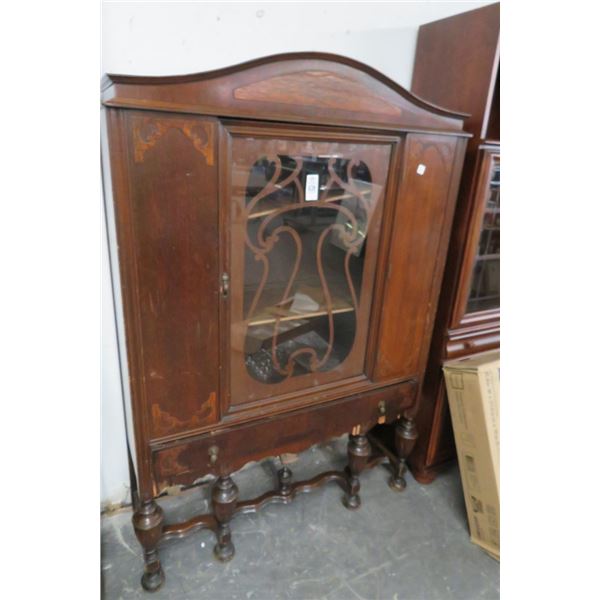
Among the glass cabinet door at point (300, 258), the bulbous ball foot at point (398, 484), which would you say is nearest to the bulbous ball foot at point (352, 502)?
the bulbous ball foot at point (398, 484)

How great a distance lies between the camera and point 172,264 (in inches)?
33.4

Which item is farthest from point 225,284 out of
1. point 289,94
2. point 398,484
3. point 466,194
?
point 398,484

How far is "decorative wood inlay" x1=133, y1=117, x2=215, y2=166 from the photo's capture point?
0.75 meters

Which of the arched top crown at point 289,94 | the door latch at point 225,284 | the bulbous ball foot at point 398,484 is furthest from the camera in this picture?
the bulbous ball foot at point 398,484

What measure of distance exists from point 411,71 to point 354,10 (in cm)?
27

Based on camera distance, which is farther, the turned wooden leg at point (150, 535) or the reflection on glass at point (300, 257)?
the turned wooden leg at point (150, 535)

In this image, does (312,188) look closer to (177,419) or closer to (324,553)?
(177,419)

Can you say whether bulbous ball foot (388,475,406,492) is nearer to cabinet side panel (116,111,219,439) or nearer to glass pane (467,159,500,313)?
glass pane (467,159,500,313)

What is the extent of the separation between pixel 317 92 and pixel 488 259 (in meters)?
0.80

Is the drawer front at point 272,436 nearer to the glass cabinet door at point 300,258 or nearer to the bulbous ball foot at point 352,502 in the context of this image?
the glass cabinet door at point 300,258

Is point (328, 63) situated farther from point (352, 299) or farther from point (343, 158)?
point (352, 299)

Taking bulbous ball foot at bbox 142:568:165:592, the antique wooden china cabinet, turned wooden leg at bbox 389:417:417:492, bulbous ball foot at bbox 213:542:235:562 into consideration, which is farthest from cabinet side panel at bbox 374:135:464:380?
bulbous ball foot at bbox 142:568:165:592

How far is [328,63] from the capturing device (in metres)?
0.88

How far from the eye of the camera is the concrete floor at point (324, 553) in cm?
119
